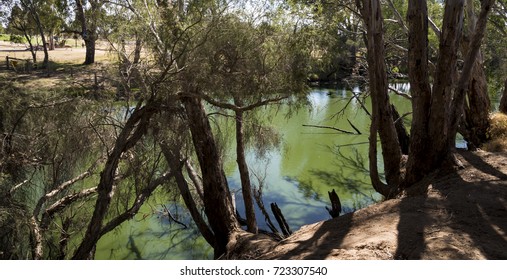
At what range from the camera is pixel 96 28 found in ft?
17.3

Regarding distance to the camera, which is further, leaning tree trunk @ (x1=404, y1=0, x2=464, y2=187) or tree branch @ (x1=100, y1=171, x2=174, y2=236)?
tree branch @ (x1=100, y1=171, x2=174, y2=236)

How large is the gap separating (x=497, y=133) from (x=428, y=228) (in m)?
4.59

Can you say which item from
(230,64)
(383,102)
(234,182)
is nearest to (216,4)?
(230,64)

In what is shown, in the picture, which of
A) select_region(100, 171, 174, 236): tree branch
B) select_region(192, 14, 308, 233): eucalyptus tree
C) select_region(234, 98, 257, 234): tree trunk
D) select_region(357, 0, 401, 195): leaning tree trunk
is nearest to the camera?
select_region(192, 14, 308, 233): eucalyptus tree

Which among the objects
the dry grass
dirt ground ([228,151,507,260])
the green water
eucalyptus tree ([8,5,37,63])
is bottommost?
the green water

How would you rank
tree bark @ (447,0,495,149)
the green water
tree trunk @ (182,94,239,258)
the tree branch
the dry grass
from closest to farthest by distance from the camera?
1. tree bark @ (447,0,495,149)
2. the tree branch
3. tree trunk @ (182,94,239,258)
4. the dry grass
5. the green water

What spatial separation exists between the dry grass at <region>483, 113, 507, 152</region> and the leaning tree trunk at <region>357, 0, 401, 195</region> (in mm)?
1457

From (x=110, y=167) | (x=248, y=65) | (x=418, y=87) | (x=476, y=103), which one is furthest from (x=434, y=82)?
(x=110, y=167)

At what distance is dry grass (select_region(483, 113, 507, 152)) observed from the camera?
609cm

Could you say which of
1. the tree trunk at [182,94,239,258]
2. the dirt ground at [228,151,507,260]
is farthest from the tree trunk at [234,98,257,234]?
the dirt ground at [228,151,507,260]

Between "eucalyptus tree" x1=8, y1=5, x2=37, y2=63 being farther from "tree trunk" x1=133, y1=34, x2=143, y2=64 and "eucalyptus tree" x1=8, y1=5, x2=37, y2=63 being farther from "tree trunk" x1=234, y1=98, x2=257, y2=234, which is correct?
"tree trunk" x1=133, y1=34, x2=143, y2=64

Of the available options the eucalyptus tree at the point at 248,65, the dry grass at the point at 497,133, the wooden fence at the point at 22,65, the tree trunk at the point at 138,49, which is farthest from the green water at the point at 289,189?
the wooden fence at the point at 22,65

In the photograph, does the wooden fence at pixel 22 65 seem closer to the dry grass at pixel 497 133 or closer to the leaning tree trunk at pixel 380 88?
the leaning tree trunk at pixel 380 88

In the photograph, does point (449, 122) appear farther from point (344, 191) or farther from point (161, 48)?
point (344, 191)
